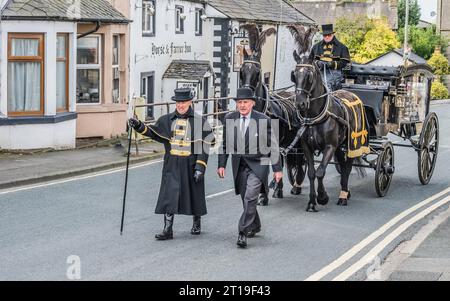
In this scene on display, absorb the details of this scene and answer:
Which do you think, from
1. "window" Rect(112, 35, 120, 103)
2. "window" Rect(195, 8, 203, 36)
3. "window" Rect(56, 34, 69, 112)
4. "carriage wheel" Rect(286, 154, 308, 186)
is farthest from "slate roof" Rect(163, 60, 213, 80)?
"carriage wheel" Rect(286, 154, 308, 186)

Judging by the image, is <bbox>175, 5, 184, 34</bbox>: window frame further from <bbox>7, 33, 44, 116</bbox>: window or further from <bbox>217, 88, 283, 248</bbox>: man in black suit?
<bbox>217, 88, 283, 248</bbox>: man in black suit

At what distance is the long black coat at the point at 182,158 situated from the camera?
524 inches

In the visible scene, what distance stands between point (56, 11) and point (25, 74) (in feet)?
5.83

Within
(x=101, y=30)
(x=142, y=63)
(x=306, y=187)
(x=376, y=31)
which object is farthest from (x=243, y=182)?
(x=376, y=31)

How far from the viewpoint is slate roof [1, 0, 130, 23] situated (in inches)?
944

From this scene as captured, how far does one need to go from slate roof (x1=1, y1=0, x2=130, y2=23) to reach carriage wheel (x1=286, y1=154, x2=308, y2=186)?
9.09 m

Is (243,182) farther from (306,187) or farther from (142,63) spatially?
(142,63)

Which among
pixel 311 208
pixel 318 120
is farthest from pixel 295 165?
pixel 311 208

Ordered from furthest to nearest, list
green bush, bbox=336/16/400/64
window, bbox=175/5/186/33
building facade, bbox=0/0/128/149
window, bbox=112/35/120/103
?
1. green bush, bbox=336/16/400/64
2. window, bbox=175/5/186/33
3. window, bbox=112/35/120/103
4. building facade, bbox=0/0/128/149

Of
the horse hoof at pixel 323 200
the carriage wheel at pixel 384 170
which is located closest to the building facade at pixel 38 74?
the carriage wheel at pixel 384 170

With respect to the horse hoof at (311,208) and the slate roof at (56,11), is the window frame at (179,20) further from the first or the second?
the horse hoof at (311,208)

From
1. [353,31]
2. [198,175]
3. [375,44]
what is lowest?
[198,175]

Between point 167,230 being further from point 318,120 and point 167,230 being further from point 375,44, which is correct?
point 375,44

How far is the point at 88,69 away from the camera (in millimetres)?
27750
